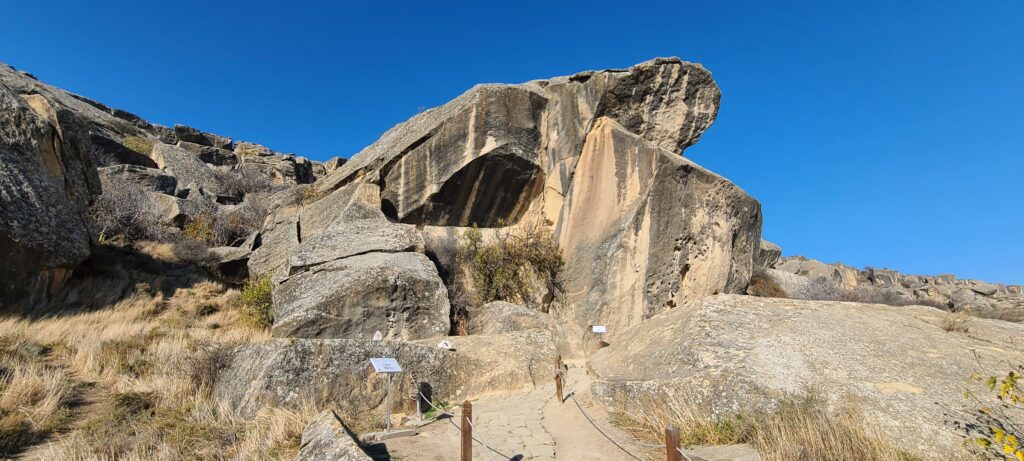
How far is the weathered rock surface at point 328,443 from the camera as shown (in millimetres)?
4679

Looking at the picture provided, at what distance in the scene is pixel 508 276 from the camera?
44.2ft

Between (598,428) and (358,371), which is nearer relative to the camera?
(598,428)

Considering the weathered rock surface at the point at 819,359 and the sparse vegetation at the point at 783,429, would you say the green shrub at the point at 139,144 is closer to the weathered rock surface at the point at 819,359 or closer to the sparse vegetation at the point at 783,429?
A: the weathered rock surface at the point at 819,359

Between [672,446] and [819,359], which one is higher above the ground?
[819,359]

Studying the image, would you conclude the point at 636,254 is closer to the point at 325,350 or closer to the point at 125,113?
the point at 325,350

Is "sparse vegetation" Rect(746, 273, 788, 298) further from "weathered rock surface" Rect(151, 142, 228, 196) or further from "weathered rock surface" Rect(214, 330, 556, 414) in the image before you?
"weathered rock surface" Rect(151, 142, 228, 196)

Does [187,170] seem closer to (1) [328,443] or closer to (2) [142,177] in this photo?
(2) [142,177]

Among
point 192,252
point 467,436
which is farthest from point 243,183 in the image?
point 467,436

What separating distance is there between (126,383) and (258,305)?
4419mm

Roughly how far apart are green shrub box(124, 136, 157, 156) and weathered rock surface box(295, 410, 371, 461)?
26765mm

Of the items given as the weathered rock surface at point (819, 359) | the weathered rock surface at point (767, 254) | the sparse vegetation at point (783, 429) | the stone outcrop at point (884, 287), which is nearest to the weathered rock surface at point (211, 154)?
the weathered rock surface at point (767, 254)

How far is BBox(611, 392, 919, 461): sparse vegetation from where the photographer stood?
4492 millimetres

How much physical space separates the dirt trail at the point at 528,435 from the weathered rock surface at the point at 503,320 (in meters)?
2.44

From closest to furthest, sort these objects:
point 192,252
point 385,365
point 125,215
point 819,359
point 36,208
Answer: point 819,359 < point 385,365 < point 36,208 < point 192,252 < point 125,215
